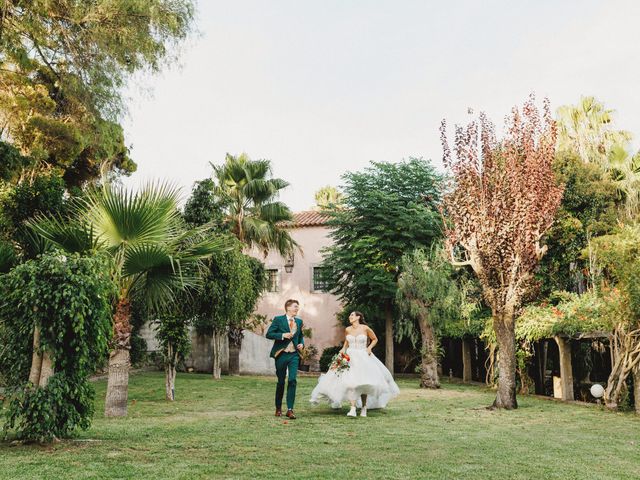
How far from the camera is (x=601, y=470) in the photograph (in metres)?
6.08

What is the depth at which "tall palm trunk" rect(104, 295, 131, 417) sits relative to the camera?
10.5 meters

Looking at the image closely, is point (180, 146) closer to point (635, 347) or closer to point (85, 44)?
point (85, 44)

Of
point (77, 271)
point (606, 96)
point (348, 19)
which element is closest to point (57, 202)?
point (77, 271)

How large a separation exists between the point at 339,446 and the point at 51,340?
11.2 ft

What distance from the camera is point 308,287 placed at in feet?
107

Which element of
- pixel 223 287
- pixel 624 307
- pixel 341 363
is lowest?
pixel 341 363

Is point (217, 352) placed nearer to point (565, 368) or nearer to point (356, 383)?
point (565, 368)

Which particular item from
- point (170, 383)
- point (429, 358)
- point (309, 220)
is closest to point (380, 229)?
point (429, 358)

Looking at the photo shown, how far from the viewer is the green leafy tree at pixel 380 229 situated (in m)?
22.5

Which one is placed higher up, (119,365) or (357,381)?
(119,365)

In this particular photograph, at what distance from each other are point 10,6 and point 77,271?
779 cm

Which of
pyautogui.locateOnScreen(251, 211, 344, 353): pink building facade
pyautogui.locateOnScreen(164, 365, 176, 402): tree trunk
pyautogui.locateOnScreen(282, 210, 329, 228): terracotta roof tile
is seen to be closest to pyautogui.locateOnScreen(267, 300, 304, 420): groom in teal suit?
pyautogui.locateOnScreen(164, 365, 176, 402): tree trunk

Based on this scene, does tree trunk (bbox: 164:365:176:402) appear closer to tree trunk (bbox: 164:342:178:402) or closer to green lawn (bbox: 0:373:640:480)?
tree trunk (bbox: 164:342:178:402)

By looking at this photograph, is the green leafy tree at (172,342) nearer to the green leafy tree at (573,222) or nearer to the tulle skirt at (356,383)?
the tulle skirt at (356,383)
